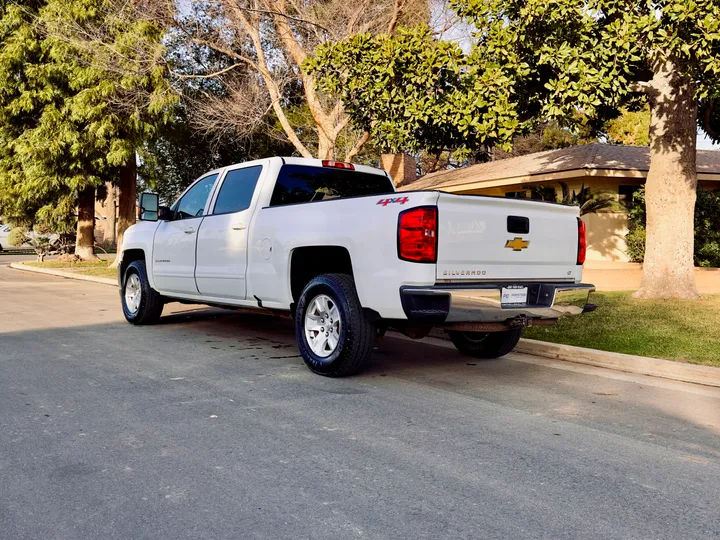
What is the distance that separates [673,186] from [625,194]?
11.5 meters

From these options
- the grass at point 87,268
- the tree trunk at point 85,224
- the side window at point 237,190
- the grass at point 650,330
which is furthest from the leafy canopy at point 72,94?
the grass at point 650,330

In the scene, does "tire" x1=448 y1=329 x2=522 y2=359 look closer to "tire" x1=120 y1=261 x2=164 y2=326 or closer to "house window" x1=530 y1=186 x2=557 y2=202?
"tire" x1=120 y1=261 x2=164 y2=326

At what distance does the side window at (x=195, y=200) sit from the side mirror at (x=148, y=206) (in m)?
0.29

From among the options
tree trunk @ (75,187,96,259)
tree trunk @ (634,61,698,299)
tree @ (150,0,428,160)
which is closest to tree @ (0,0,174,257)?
tree trunk @ (75,187,96,259)

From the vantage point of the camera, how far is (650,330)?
9578 millimetres

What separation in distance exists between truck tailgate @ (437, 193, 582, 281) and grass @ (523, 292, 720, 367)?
1.37m

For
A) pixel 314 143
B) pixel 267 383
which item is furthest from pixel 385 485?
pixel 314 143

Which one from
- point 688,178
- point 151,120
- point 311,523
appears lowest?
point 311,523

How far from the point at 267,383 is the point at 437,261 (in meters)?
1.95

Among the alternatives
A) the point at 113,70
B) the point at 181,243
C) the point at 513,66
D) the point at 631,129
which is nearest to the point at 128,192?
the point at 113,70

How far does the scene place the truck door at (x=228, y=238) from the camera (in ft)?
26.6

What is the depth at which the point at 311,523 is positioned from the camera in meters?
3.50

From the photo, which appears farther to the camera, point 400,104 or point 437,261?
point 400,104

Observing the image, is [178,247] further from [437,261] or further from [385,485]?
[385,485]
